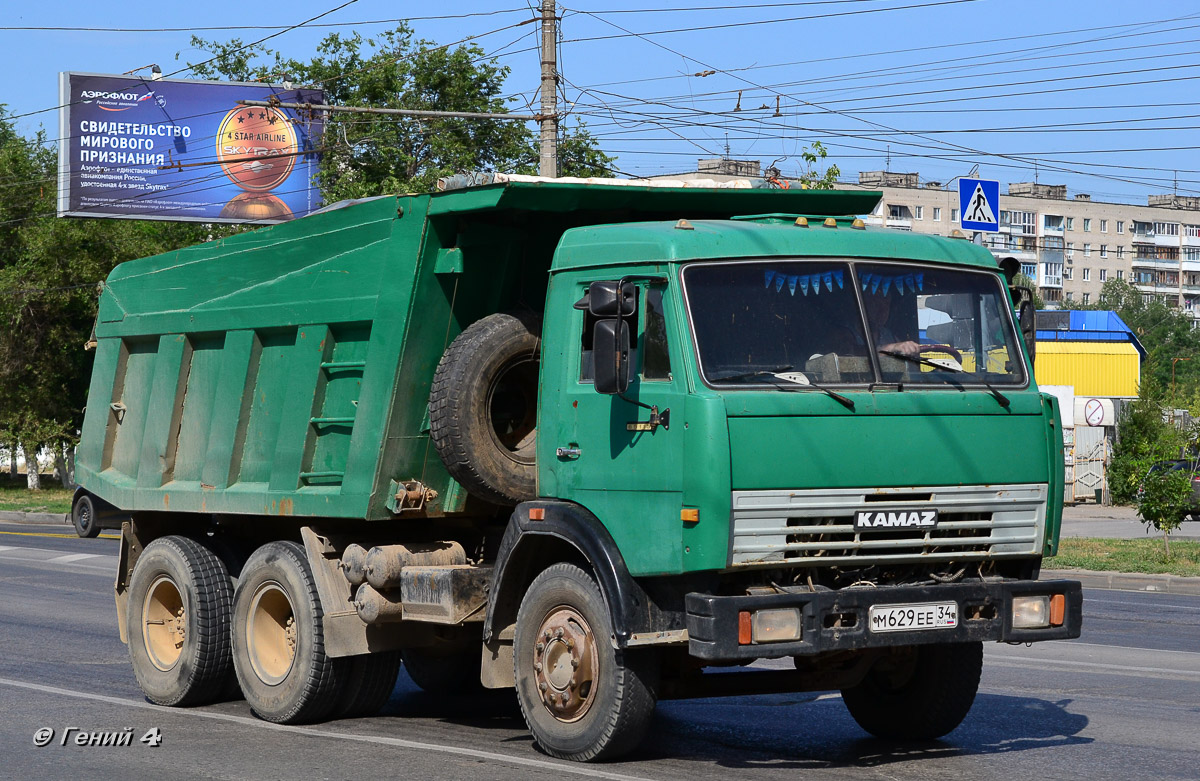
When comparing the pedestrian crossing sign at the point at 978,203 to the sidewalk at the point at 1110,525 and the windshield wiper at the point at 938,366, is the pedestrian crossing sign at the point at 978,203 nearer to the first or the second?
the sidewalk at the point at 1110,525

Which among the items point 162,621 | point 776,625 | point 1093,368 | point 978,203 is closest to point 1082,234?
point 1093,368

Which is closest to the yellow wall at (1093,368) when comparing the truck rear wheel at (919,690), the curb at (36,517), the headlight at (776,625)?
the curb at (36,517)

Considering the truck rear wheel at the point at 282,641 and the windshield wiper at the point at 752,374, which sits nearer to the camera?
the windshield wiper at the point at 752,374

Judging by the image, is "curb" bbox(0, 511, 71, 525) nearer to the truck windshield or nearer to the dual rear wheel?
the dual rear wheel

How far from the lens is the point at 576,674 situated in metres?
6.95

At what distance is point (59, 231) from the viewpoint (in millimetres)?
40594

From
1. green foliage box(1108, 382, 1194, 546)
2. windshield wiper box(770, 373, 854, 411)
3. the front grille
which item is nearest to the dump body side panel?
windshield wiper box(770, 373, 854, 411)

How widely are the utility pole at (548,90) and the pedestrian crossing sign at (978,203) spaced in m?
5.76

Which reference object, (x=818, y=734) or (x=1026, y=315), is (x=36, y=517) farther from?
(x=1026, y=315)

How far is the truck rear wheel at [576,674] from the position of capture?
22.0ft

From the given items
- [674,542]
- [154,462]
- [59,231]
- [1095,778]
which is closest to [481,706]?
[154,462]

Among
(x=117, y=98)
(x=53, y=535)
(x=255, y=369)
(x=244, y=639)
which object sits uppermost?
(x=117, y=98)

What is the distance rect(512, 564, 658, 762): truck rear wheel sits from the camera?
22.0 feet

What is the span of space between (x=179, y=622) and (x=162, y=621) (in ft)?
0.48
